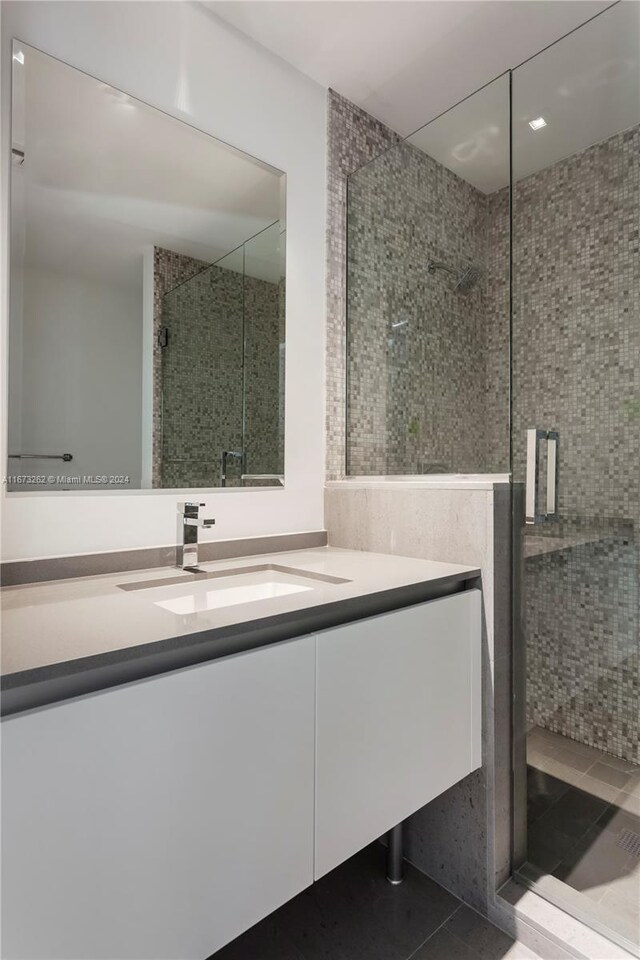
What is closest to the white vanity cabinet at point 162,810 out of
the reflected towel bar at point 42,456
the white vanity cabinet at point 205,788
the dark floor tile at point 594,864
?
the white vanity cabinet at point 205,788

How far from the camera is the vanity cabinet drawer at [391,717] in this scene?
3.37 feet

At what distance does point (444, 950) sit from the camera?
1262 millimetres

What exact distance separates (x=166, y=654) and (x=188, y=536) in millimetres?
599

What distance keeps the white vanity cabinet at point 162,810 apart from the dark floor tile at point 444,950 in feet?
1.78

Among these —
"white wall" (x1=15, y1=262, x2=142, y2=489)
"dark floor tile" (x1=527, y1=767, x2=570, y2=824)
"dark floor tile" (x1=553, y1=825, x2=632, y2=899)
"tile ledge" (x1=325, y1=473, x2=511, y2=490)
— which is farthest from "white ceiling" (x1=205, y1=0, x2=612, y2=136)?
"dark floor tile" (x1=553, y1=825, x2=632, y2=899)

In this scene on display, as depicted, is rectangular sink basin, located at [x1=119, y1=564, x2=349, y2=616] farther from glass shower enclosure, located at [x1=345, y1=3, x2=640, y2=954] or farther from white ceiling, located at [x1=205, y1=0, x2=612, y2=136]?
white ceiling, located at [x1=205, y1=0, x2=612, y2=136]

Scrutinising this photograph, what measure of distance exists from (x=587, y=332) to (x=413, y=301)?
0.69 metres

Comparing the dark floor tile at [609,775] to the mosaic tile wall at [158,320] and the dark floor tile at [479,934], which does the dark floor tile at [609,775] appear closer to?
the dark floor tile at [479,934]

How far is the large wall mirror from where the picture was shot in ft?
4.08

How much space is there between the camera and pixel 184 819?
2.66ft

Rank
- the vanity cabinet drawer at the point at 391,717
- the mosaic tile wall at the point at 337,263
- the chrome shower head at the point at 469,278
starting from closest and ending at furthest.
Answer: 1. the vanity cabinet drawer at the point at 391,717
2. the chrome shower head at the point at 469,278
3. the mosaic tile wall at the point at 337,263

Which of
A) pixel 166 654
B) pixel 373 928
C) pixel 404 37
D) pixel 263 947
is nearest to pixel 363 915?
pixel 373 928

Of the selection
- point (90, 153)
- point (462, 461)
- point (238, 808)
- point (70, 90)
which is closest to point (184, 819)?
point (238, 808)

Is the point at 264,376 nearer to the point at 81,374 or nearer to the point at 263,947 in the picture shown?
the point at 81,374
